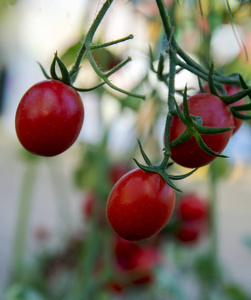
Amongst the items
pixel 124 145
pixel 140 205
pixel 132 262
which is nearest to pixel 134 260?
pixel 132 262

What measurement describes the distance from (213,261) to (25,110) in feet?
2.65

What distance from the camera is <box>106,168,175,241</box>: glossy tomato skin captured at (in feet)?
1.14

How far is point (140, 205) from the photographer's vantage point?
35 centimetres

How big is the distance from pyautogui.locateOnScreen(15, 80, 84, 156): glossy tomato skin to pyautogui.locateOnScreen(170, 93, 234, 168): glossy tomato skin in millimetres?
72

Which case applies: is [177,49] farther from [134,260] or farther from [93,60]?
[134,260]

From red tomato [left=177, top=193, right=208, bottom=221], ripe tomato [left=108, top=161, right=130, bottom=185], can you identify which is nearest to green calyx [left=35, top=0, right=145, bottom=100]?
ripe tomato [left=108, top=161, right=130, bottom=185]

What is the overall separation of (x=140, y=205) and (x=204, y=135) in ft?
0.22

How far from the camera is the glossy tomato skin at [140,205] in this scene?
35 centimetres

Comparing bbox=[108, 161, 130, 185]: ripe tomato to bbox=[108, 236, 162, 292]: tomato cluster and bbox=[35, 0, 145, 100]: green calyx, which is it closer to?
bbox=[108, 236, 162, 292]: tomato cluster

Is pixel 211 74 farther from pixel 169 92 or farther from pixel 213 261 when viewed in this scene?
pixel 213 261

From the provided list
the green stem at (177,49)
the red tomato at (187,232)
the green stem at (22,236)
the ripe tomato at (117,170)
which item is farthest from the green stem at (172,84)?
the green stem at (22,236)

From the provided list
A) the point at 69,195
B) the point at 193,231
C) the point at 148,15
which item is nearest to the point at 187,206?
the point at 193,231

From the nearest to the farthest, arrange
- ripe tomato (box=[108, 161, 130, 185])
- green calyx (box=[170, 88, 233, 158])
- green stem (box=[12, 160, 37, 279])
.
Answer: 1. green calyx (box=[170, 88, 233, 158])
2. ripe tomato (box=[108, 161, 130, 185])
3. green stem (box=[12, 160, 37, 279])

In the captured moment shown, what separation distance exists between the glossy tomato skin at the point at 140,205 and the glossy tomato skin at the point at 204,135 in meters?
0.02
